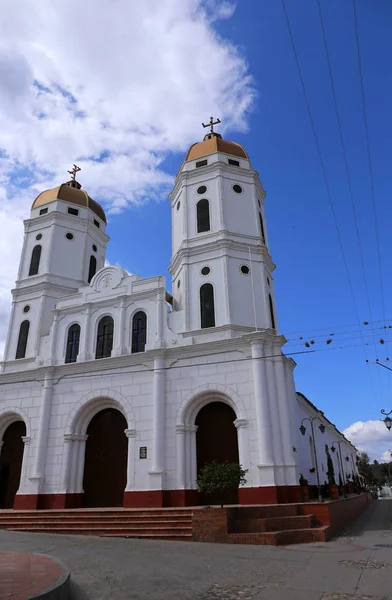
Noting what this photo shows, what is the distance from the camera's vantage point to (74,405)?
844 inches

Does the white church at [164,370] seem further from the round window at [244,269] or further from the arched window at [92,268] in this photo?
the arched window at [92,268]

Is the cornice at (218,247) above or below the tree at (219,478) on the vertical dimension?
above

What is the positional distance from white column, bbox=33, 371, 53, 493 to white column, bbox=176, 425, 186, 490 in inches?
266

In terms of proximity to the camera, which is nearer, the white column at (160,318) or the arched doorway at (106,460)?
the arched doorway at (106,460)

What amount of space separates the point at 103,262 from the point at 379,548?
22850mm

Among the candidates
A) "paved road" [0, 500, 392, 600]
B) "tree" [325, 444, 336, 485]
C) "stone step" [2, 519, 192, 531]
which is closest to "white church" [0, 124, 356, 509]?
"stone step" [2, 519, 192, 531]

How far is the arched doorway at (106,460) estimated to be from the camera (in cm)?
2058

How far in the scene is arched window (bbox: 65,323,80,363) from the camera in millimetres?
23125

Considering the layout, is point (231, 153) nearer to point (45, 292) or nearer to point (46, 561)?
point (45, 292)

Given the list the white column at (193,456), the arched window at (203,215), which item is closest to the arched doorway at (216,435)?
the white column at (193,456)

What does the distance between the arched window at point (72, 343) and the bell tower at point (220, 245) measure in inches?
220

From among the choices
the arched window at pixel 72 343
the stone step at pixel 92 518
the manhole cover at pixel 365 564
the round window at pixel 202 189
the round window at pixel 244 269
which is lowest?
the manhole cover at pixel 365 564

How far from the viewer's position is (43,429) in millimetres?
21203

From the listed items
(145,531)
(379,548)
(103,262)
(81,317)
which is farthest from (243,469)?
(103,262)
